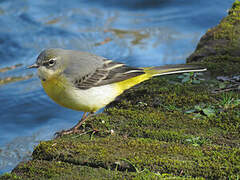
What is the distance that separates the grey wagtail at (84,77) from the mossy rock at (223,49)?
66 centimetres

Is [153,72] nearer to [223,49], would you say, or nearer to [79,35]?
[223,49]

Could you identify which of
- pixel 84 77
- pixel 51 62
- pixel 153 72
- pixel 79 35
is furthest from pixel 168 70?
pixel 79 35

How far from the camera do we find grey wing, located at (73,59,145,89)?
5.42 metres

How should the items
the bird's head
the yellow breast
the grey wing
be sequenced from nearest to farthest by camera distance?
the yellow breast
the bird's head
the grey wing

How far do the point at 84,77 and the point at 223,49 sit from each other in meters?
3.17

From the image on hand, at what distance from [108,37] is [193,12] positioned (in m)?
3.95

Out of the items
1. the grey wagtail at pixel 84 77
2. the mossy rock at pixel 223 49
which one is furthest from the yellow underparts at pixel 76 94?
the mossy rock at pixel 223 49

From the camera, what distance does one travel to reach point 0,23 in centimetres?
1416

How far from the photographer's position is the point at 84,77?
18.0 feet

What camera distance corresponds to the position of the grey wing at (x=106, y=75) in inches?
213

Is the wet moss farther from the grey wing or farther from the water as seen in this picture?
the water

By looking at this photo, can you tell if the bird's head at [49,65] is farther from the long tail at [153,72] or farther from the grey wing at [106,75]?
the long tail at [153,72]

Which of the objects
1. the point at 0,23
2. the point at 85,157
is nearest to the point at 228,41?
the point at 85,157


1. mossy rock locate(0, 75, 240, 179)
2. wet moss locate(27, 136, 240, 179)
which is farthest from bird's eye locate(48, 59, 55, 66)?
wet moss locate(27, 136, 240, 179)
